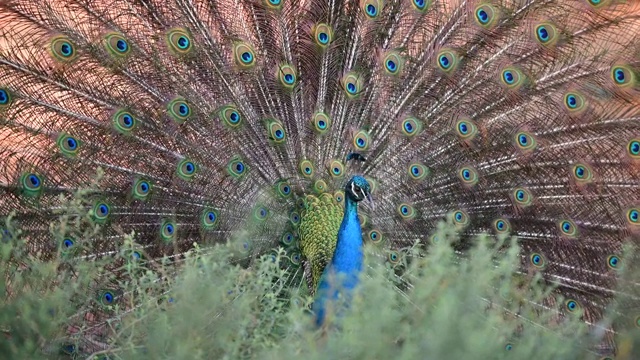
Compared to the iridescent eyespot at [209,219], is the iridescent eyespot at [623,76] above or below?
above

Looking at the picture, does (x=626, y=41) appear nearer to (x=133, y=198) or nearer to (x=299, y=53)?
(x=299, y=53)

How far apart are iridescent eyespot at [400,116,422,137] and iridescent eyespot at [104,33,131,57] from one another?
1613 mm

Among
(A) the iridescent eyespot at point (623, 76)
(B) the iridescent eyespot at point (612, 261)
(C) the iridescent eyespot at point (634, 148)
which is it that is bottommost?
(B) the iridescent eyespot at point (612, 261)

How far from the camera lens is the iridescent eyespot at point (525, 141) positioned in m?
4.38

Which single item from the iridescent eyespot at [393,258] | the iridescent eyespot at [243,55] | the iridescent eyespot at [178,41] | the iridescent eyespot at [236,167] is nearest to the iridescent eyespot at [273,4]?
the iridescent eyespot at [243,55]

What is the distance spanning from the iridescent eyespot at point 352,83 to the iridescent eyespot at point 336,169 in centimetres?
39

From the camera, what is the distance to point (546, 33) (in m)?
4.22

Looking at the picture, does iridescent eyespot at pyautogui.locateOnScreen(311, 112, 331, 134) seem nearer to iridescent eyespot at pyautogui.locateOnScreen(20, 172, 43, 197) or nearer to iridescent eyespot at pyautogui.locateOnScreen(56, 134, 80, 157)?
iridescent eyespot at pyautogui.locateOnScreen(56, 134, 80, 157)

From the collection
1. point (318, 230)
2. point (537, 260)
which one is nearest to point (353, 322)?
point (318, 230)

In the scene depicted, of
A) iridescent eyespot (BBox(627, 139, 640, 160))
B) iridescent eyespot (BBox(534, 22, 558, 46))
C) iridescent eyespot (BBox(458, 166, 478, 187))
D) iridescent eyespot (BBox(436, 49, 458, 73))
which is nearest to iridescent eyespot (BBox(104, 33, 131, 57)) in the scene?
iridescent eyespot (BBox(436, 49, 458, 73))

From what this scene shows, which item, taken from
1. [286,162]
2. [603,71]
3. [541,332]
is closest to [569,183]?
[603,71]

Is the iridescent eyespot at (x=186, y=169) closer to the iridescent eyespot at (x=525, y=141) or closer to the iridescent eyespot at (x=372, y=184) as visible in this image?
the iridescent eyespot at (x=372, y=184)

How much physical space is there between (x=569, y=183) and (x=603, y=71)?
651 millimetres

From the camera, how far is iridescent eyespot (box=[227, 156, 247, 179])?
4.40 metres
